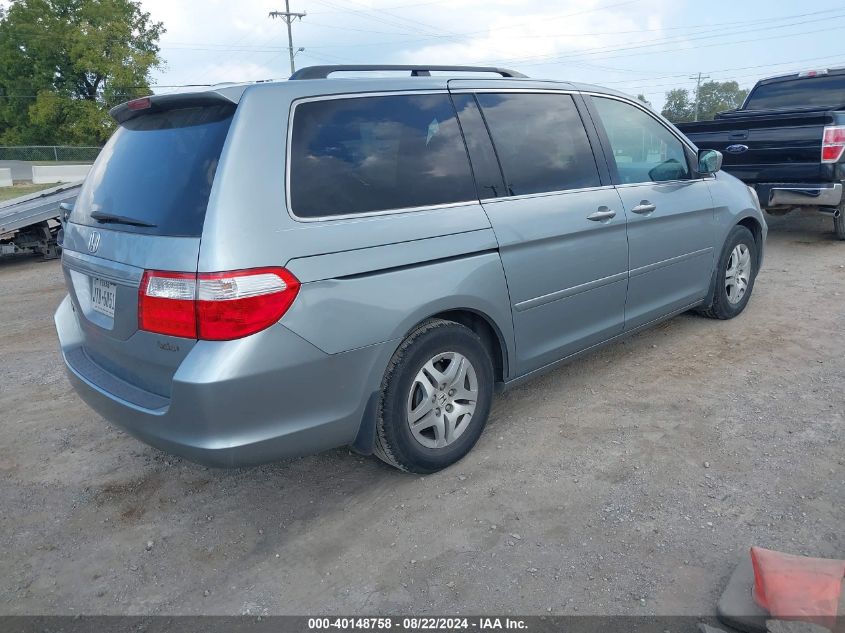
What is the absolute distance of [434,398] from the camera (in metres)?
3.14

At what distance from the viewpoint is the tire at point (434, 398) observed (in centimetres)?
296

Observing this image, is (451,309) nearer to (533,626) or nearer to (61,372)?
(533,626)

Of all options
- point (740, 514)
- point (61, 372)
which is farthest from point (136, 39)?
point (740, 514)

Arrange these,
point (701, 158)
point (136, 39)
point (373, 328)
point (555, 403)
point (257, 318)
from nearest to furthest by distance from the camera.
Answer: point (257, 318) → point (373, 328) → point (555, 403) → point (701, 158) → point (136, 39)

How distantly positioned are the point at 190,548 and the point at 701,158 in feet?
13.6

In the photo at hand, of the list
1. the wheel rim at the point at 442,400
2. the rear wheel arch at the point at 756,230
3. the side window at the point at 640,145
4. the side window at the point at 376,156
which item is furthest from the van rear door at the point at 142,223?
the rear wheel arch at the point at 756,230

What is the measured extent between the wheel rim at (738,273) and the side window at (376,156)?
9.65ft

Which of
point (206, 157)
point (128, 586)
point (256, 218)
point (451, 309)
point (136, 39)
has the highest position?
point (136, 39)

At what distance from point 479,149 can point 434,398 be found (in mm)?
1278

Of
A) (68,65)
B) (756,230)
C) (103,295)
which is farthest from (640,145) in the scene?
(68,65)

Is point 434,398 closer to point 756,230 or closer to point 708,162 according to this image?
point 708,162

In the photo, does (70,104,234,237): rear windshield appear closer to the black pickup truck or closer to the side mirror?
the side mirror

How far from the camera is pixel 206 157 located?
8.46 ft

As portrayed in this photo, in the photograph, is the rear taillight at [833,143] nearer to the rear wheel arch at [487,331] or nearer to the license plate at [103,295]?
the rear wheel arch at [487,331]
